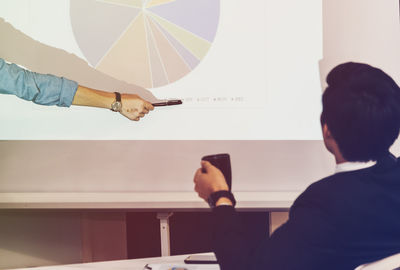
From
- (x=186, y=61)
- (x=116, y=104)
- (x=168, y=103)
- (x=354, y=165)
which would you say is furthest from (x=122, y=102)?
(x=354, y=165)

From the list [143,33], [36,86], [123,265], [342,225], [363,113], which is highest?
[143,33]

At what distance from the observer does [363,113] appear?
0.79m

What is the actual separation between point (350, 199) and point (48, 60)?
3.69 feet

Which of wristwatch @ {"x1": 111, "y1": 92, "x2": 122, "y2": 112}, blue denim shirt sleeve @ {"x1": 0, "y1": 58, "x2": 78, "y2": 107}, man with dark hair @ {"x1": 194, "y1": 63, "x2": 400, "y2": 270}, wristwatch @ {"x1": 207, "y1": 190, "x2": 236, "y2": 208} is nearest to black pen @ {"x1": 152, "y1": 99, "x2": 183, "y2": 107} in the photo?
wristwatch @ {"x1": 111, "y1": 92, "x2": 122, "y2": 112}

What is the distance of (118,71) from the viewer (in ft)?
4.59

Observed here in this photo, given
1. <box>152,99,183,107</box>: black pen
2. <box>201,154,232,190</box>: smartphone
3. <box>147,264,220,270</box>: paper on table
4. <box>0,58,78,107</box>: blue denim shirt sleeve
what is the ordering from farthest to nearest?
<box>152,99,183,107</box>: black pen < <box>0,58,78,107</box>: blue denim shirt sleeve < <box>147,264,220,270</box>: paper on table < <box>201,154,232,190</box>: smartphone

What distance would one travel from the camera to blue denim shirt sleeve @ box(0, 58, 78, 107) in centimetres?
129

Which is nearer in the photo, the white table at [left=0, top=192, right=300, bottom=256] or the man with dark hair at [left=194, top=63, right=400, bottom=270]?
the man with dark hair at [left=194, top=63, right=400, bottom=270]

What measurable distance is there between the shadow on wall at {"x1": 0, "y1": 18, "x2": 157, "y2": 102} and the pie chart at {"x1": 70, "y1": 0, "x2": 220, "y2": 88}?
0.12 ft

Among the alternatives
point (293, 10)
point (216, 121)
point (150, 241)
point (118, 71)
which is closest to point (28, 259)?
point (150, 241)

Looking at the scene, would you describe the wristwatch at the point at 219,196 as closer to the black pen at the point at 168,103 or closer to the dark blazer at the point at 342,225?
the dark blazer at the point at 342,225

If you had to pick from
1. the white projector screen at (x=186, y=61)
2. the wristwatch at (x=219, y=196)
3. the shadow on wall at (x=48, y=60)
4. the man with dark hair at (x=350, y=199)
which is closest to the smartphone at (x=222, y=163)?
the wristwatch at (x=219, y=196)

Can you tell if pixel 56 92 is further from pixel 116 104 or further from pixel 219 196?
pixel 219 196

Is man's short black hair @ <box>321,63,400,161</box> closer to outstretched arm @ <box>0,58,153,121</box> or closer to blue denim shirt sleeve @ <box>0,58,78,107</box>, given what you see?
outstretched arm @ <box>0,58,153,121</box>
